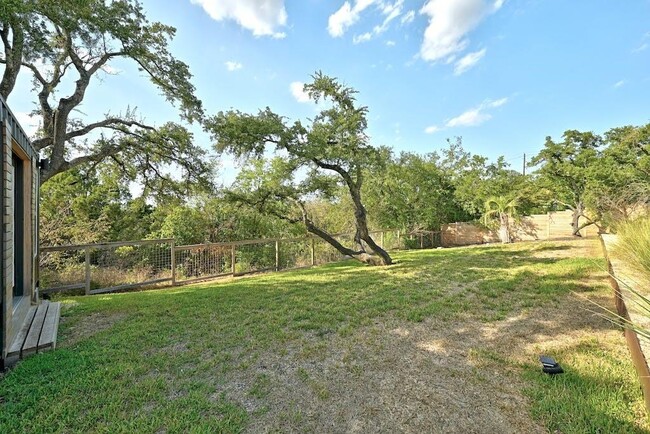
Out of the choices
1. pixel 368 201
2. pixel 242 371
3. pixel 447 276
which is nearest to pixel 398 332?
pixel 242 371

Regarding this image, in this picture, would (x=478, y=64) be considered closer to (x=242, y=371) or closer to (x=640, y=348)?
(x=640, y=348)

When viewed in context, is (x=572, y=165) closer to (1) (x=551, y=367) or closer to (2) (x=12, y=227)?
(1) (x=551, y=367)

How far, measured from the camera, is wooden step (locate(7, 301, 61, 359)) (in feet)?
9.16

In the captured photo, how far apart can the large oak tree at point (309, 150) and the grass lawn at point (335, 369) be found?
4257mm

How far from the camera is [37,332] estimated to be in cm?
322

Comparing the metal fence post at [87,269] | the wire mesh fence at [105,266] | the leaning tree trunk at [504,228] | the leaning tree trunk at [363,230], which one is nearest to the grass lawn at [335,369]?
the metal fence post at [87,269]

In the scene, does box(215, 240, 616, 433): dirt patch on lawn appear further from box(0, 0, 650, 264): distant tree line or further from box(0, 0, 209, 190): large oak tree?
box(0, 0, 209, 190): large oak tree

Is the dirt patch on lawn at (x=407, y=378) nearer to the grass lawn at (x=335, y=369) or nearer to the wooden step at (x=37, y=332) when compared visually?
the grass lawn at (x=335, y=369)

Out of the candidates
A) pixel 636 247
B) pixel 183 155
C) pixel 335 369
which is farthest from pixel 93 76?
pixel 636 247

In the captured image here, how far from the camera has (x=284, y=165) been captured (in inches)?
318

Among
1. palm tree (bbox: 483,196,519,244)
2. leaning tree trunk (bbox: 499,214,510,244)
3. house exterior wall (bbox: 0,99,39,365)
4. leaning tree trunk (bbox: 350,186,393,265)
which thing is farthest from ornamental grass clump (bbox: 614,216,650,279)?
leaning tree trunk (bbox: 499,214,510,244)

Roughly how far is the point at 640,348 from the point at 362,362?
2076 mm

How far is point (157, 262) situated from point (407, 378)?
7.07 metres

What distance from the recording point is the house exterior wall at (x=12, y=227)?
8.46 ft
